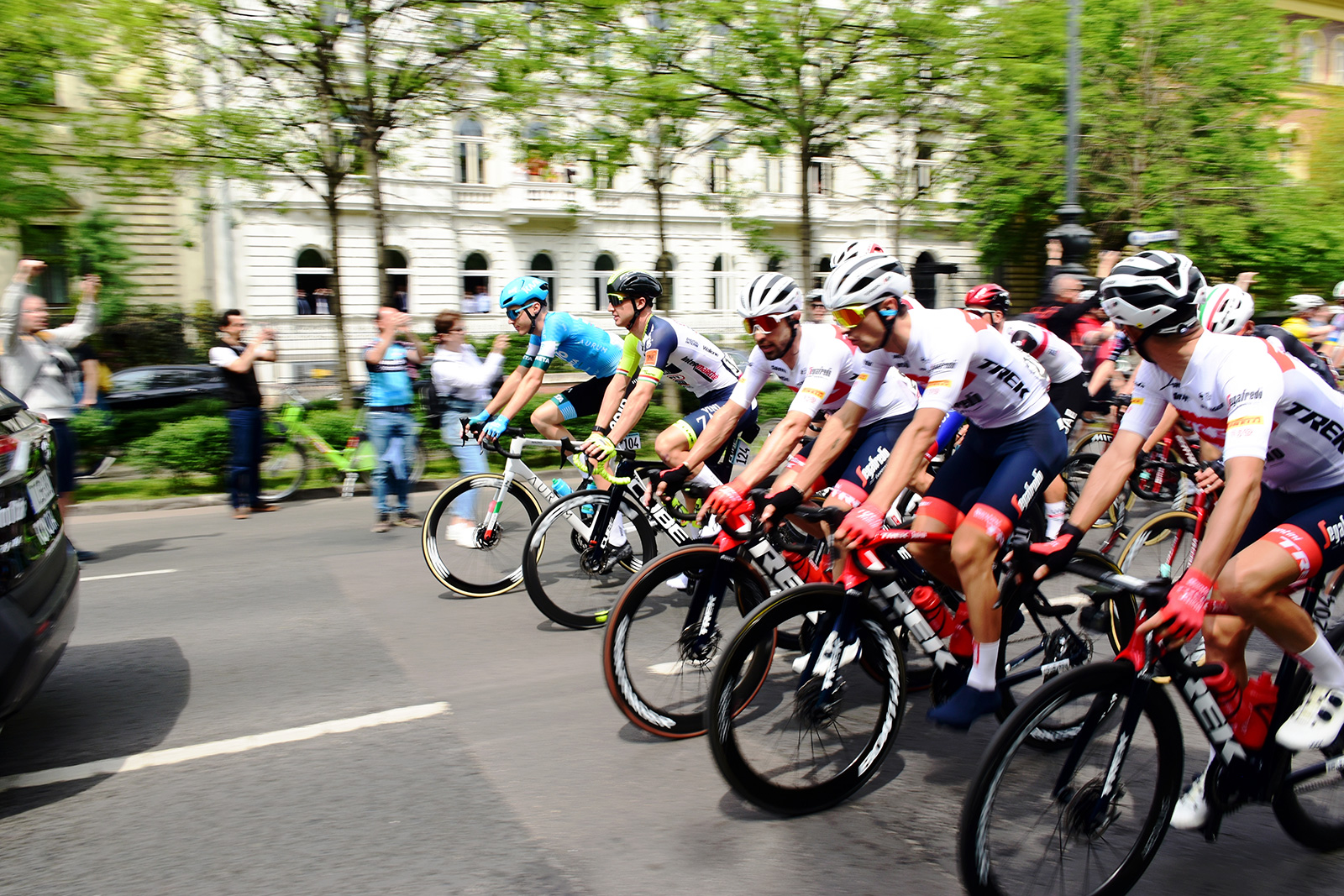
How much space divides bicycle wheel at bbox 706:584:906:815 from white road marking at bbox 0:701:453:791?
1.86 m

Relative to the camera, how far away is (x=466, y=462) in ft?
28.2

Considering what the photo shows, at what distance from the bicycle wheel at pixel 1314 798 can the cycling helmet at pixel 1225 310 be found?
2634 mm

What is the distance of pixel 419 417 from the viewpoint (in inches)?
546

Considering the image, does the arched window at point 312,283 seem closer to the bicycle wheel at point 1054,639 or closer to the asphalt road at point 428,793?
the asphalt road at point 428,793

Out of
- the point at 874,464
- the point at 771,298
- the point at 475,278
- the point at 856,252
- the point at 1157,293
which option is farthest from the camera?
the point at 475,278

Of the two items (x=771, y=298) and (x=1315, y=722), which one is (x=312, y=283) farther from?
(x=1315, y=722)

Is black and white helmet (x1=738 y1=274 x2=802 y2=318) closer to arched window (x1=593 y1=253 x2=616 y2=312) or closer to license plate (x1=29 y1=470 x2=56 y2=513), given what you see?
license plate (x1=29 y1=470 x2=56 y2=513)

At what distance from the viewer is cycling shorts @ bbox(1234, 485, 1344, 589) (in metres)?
3.37

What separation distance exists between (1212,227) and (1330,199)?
9.99 metres

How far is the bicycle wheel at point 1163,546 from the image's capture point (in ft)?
18.2

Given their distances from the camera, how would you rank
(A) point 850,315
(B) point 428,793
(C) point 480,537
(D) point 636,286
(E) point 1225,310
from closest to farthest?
1. (B) point 428,793
2. (A) point 850,315
3. (E) point 1225,310
4. (D) point 636,286
5. (C) point 480,537

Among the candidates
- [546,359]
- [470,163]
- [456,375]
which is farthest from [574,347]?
[470,163]

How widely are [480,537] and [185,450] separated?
6451mm

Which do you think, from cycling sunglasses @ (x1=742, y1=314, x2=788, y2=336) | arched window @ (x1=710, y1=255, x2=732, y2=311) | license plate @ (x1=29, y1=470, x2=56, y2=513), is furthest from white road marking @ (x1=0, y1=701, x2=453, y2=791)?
arched window @ (x1=710, y1=255, x2=732, y2=311)
